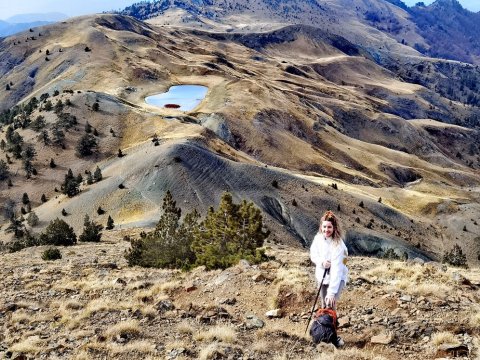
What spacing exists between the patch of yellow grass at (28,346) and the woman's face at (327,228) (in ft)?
25.1

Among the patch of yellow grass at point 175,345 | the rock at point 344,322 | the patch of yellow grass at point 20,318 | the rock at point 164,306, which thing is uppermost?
the rock at point 344,322

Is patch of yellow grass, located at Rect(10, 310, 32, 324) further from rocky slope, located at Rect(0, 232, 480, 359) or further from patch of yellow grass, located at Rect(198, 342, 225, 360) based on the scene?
patch of yellow grass, located at Rect(198, 342, 225, 360)

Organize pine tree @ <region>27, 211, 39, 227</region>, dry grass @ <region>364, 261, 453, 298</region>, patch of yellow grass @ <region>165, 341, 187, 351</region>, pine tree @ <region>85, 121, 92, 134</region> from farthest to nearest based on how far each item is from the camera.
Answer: pine tree @ <region>85, 121, 92, 134</region>
pine tree @ <region>27, 211, 39, 227</region>
dry grass @ <region>364, 261, 453, 298</region>
patch of yellow grass @ <region>165, 341, 187, 351</region>

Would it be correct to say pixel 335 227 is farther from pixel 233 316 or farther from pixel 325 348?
pixel 233 316

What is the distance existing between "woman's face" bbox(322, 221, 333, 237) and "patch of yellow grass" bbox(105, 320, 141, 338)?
576 centimetres

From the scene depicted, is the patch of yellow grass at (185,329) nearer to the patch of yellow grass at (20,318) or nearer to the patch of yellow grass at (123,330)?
the patch of yellow grass at (123,330)

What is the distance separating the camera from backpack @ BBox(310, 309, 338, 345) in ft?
34.7

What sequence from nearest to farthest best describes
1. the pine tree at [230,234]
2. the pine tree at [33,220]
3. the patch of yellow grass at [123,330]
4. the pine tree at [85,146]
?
1. the patch of yellow grass at [123,330]
2. the pine tree at [230,234]
3. the pine tree at [33,220]
4. the pine tree at [85,146]

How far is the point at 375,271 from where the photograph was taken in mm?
18281

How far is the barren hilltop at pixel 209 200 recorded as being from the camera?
1213 centimetres

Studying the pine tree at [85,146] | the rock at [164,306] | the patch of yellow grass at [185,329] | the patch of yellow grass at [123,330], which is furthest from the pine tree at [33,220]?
the patch of yellow grass at [185,329]

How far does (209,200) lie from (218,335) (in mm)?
46751

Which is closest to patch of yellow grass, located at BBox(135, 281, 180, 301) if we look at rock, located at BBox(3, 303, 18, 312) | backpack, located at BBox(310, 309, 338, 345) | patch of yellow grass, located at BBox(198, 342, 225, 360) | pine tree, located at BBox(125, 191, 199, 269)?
rock, located at BBox(3, 303, 18, 312)

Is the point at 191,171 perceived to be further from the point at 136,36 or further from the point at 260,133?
the point at 136,36
